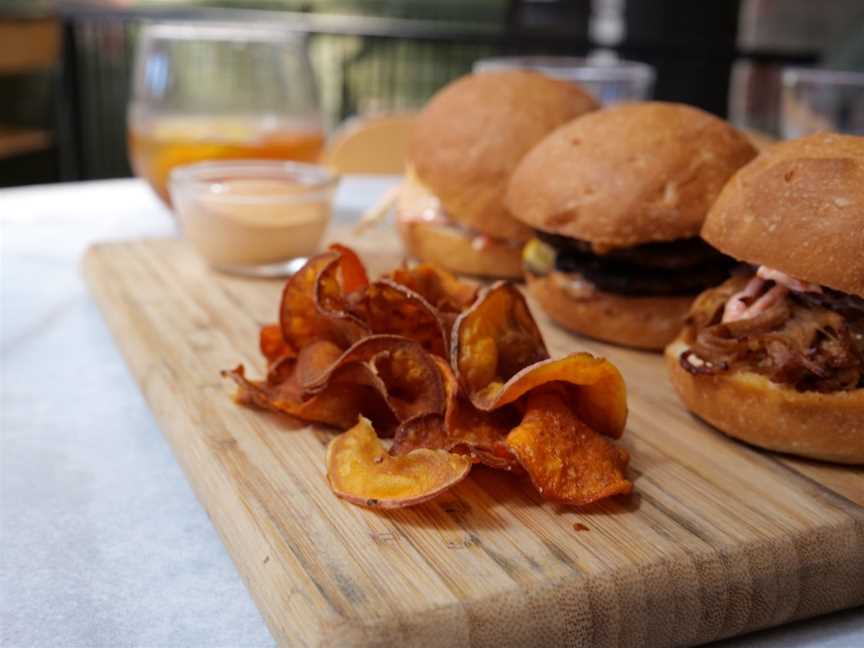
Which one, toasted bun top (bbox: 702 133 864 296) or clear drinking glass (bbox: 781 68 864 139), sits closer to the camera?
toasted bun top (bbox: 702 133 864 296)

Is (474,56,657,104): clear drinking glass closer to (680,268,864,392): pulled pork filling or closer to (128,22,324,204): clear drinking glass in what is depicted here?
(128,22,324,204): clear drinking glass

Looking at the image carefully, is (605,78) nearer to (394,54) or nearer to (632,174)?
(632,174)

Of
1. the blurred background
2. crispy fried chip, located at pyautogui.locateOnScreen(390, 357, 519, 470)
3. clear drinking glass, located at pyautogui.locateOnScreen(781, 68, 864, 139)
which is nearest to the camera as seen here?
crispy fried chip, located at pyautogui.locateOnScreen(390, 357, 519, 470)

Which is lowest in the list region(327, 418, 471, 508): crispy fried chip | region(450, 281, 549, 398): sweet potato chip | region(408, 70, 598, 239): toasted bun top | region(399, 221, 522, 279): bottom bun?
region(399, 221, 522, 279): bottom bun

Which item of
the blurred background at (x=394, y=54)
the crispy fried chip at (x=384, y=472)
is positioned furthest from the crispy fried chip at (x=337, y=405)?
the blurred background at (x=394, y=54)

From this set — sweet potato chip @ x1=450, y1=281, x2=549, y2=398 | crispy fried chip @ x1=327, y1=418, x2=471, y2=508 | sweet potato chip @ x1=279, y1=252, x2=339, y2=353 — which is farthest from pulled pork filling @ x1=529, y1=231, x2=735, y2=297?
crispy fried chip @ x1=327, y1=418, x2=471, y2=508

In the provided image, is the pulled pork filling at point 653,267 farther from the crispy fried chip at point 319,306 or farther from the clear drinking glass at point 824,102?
the clear drinking glass at point 824,102

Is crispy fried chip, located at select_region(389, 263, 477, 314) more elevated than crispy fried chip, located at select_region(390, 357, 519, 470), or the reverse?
crispy fried chip, located at select_region(389, 263, 477, 314)
